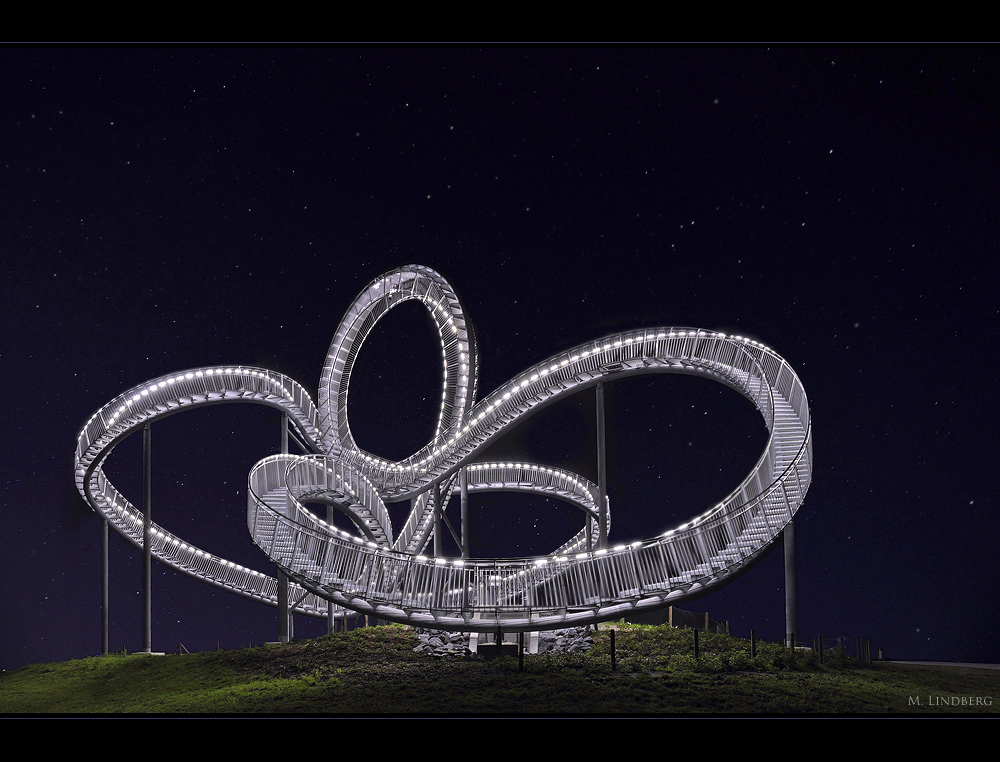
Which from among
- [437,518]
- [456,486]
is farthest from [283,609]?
[456,486]

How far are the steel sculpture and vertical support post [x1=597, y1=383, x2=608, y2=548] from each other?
4.0 inches

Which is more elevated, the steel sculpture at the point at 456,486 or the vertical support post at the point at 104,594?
the steel sculpture at the point at 456,486

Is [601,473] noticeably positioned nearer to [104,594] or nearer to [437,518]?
[437,518]

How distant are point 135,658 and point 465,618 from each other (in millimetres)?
10607

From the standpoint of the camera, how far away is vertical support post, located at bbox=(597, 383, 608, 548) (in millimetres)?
20484

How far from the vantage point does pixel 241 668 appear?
1977 centimetres

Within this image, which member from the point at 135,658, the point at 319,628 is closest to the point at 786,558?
the point at 135,658

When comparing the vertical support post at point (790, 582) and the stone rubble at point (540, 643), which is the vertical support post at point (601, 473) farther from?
the vertical support post at point (790, 582)

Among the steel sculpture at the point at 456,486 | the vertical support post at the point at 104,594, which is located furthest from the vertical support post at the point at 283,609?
the vertical support post at the point at 104,594

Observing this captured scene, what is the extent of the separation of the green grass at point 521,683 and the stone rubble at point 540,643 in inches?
12.9

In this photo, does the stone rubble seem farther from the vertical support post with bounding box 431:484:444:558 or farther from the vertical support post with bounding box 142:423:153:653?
the vertical support post with bounding box 142:423:153:653

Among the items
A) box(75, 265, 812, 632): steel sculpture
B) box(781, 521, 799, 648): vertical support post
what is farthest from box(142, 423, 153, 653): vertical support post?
box(781, 521, 799, 648): vertical support post

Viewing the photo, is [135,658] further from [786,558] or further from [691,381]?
[691,381]

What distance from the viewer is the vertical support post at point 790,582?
1841 centimetres
